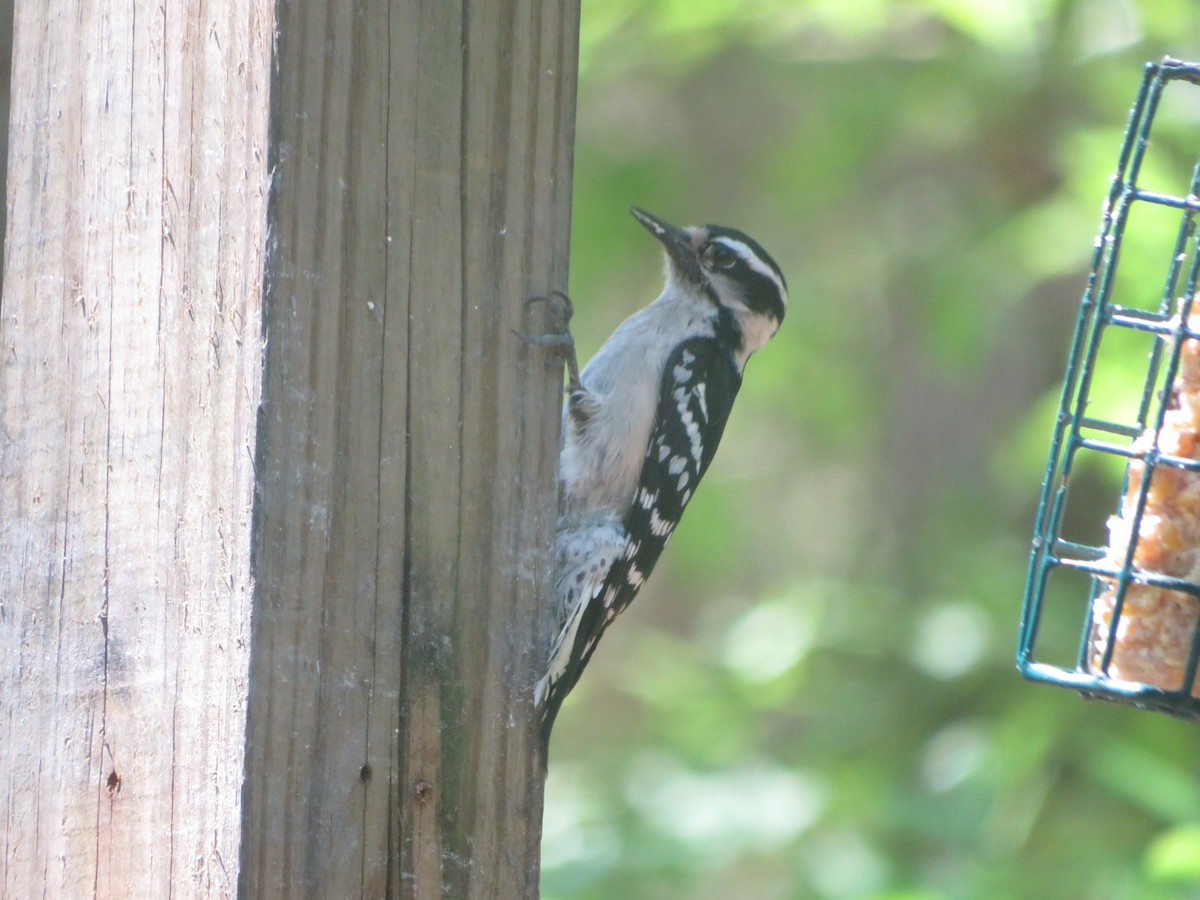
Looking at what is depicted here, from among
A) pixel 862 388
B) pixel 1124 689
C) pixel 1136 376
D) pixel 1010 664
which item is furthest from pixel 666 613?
pixel 1124 689

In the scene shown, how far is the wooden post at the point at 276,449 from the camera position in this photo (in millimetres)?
1605

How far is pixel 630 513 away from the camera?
3547 mm

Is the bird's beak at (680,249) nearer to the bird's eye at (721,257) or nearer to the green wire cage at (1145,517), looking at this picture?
the bird's eye at (721,257)

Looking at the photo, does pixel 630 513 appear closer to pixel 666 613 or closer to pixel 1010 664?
pixel 1010 664

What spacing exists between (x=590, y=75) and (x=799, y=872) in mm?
3704

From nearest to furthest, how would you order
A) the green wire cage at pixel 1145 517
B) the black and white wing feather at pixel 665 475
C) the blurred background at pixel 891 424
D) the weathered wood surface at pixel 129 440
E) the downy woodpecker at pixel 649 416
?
the weathered wood surface at pixel 129 440
the green wire cage at pixel 1145 517
the black and white wing feather at pixel 665 475
the downy woodpecker at pixel 649 416
the blurred background at pixel 891 424

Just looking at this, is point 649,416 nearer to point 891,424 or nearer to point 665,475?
point 665,475

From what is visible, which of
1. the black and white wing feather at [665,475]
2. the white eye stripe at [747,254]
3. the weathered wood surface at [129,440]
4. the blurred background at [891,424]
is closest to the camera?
the weathered wood surface at [129,440]

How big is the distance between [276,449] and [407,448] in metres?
0.21

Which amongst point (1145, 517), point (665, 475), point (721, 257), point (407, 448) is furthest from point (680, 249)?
point (407, 448)

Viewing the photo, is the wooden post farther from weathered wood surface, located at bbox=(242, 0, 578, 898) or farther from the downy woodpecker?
the downy woodpecker

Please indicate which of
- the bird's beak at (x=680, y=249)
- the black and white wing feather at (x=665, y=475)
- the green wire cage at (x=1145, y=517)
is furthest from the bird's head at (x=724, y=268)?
the green wire cage at (x=1145, y=517)

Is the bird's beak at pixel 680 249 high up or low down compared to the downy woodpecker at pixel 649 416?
up

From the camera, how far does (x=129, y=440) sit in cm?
171
